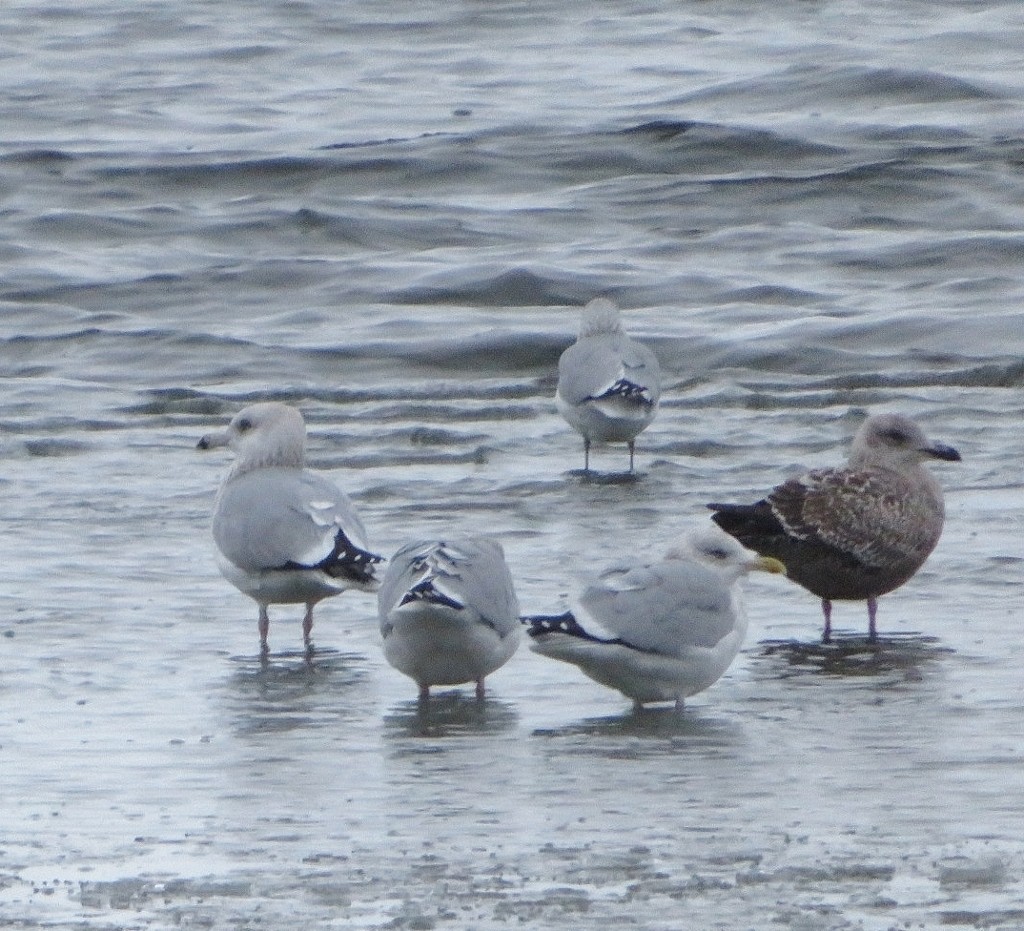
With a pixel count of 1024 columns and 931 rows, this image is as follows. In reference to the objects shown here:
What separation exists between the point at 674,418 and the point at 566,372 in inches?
58.5

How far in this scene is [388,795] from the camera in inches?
225

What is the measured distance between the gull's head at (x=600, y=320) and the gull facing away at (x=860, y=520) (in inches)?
183

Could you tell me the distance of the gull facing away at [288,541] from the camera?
25.2ft

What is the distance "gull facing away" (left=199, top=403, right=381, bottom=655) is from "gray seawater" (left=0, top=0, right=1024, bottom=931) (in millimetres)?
222

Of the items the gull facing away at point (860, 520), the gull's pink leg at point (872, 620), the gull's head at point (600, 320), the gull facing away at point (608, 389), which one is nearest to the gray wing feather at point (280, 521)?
the gull facing away at point (860, 520)

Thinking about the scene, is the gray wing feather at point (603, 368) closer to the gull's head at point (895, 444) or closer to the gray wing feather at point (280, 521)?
the gull's head at point (895, 444)

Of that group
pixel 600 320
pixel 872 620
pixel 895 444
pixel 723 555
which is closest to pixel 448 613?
pixel 723 555

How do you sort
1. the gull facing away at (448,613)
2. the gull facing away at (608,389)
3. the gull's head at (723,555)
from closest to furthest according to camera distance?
the gull facing away at (448,613), the gull's head at (723,555), the gull facing away at (608,389)

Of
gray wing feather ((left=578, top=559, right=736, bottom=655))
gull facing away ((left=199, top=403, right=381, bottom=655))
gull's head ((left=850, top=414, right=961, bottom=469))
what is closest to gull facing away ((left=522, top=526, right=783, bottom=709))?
gray wing feather ((left=578, top=559, right=736, bottom=655))

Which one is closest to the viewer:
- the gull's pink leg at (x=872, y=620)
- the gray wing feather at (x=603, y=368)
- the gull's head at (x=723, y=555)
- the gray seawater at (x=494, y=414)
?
the gray seawater at (x=494, y=414)

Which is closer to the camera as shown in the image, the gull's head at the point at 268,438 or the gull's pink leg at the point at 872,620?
the gull's pink leg at the point at 872,620

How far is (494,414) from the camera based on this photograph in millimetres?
14250

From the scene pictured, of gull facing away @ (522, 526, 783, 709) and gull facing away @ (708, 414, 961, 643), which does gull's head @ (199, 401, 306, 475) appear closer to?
gull facing away @ (708, 414, 961, 643)

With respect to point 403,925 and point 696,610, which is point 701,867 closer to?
point 403,925
